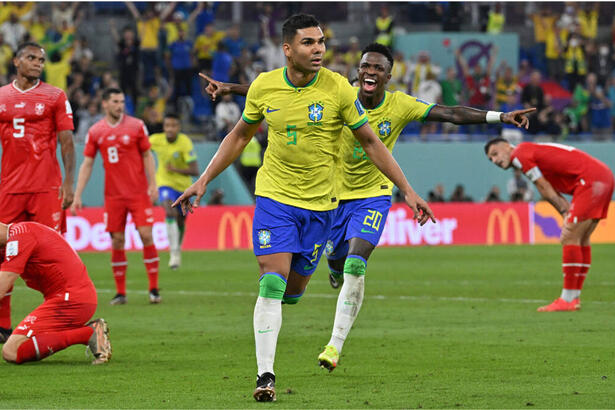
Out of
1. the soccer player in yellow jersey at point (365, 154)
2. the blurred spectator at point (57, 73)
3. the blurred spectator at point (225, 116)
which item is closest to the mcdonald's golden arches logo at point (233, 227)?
the blurred spectator at point (225, 116)

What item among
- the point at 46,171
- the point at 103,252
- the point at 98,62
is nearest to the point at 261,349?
the point at 46,171

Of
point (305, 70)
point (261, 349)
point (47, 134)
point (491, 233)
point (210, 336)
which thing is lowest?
point (491, 233)

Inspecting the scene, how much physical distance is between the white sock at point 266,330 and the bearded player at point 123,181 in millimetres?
7363

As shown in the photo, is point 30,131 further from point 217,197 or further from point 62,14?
point 62,14

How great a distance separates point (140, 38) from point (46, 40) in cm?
239

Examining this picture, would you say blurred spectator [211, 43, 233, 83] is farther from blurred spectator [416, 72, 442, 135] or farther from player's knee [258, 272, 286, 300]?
player's knee [258, 272, 286, 300]

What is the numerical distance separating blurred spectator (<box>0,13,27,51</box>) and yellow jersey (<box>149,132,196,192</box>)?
8.35m

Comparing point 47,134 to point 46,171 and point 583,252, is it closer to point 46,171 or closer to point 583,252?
point 46,171

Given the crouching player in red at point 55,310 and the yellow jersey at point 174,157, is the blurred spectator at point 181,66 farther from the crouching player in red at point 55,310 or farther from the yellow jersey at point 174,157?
the crouching player in red at point 55,310

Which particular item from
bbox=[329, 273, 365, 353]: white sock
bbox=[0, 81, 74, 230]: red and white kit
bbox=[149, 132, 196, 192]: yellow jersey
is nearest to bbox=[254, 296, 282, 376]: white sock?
bbox=[329, 273, 365, 353]: white sock

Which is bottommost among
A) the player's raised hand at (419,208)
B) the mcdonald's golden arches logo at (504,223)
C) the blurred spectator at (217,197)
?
the mcdonald's golden arches logo at (504,223)

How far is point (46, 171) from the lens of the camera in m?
11.4

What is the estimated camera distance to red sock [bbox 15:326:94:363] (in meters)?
9.14

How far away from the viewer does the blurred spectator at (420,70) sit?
29.3 meters
